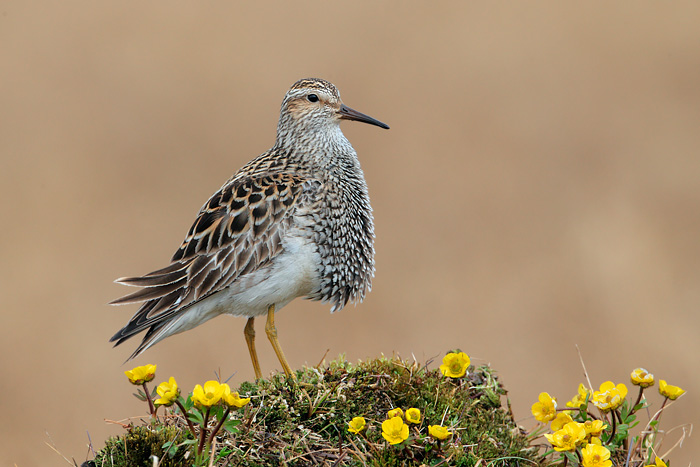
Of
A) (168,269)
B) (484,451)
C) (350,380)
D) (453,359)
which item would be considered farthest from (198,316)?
(484,451)

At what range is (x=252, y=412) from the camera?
3479 millimetres

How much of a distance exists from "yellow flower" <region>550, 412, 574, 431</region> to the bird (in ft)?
6.70

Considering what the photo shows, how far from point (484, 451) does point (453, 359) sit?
0.55 meters

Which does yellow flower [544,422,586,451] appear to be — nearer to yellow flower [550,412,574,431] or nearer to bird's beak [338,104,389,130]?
yellow flower [550,412,574,431]

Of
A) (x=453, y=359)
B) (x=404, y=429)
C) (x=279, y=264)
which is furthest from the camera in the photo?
(x=279, y=264)

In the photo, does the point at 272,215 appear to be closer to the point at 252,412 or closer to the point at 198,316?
the point at 198,316

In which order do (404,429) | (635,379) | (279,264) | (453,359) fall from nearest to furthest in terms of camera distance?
(404,429) < (635,379) < (453,359) < (279,264)

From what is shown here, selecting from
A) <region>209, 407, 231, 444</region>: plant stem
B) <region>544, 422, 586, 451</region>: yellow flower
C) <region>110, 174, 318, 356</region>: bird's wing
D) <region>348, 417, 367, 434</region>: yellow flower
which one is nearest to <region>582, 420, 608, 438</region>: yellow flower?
<region>544, 422, 586, 451</region>: yellow flower

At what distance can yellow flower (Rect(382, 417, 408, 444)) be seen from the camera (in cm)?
304

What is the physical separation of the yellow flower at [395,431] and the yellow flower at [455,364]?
2.50 feet

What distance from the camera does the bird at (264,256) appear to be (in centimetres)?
515

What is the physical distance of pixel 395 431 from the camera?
307 cm

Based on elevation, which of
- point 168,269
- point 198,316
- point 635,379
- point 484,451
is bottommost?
point 484,451

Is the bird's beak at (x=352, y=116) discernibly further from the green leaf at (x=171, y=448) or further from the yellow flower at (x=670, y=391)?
the green leaf at (x=171, y=448)
